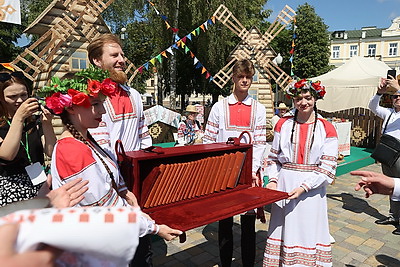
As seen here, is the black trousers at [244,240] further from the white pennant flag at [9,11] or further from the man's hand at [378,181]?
the white pennant flag at [9,11]

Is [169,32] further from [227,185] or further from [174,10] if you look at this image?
[227,185]

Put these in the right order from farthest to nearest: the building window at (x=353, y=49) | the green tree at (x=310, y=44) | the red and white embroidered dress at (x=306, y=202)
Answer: the building window at (x=353, y=49)
the green tree at (x=310, y=44)
the red and white embroidered dress at (x=306, y=202)

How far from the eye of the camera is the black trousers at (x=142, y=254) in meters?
2.28

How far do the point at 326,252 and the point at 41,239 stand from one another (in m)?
2.71

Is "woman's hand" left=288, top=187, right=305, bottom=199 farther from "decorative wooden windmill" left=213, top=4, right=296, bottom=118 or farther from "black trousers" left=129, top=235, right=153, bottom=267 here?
"decorative wooden windmill" left=213, top=4, right=296, bottom=118

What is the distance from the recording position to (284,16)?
14.1m

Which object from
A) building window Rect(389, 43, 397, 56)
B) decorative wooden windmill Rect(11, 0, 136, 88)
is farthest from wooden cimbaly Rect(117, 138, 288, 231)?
building window Rect(389, 43, 397, 56)

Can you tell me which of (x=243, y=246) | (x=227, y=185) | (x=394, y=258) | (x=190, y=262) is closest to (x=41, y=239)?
(x=227, y=185)

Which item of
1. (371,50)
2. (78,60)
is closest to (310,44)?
(78,60)

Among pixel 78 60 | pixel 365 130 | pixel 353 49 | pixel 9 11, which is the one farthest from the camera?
pixel 353 49

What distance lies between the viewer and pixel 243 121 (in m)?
3.00

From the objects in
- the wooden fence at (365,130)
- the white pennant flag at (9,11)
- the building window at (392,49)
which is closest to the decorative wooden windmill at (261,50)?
the wooden fence at (365,130)

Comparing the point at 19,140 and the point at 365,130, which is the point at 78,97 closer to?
the point at 19,140

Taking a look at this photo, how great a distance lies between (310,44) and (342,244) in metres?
28.8
